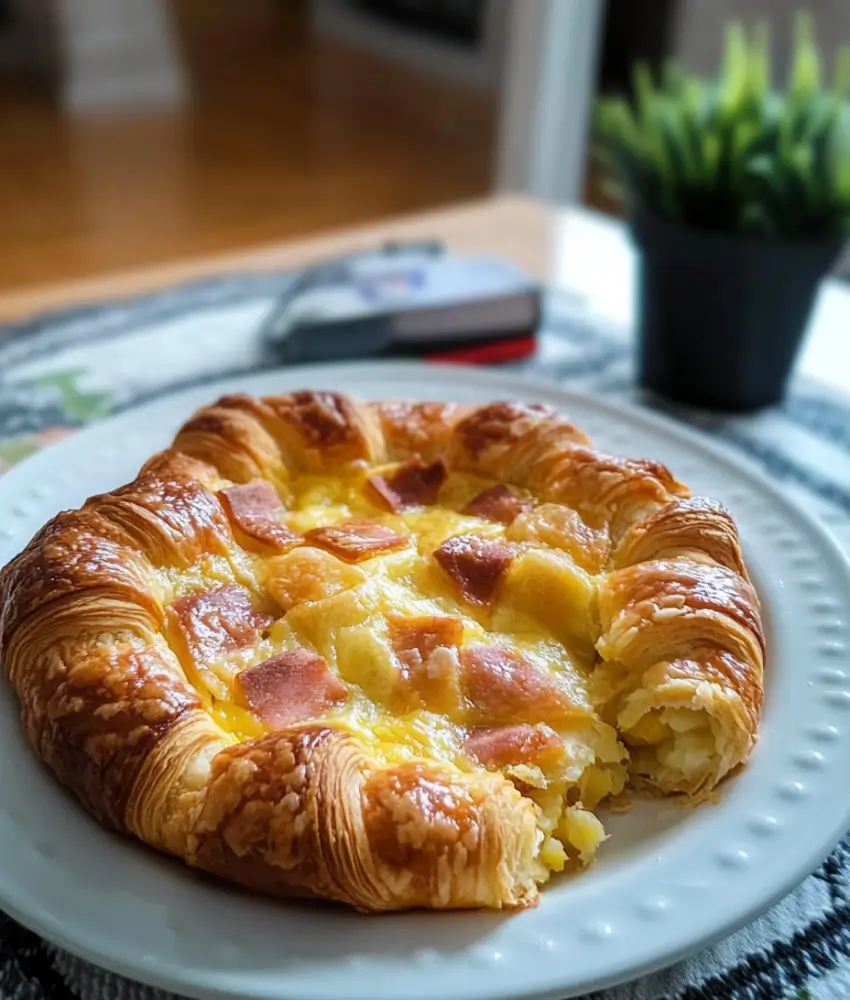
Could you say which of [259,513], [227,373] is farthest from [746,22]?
[259,513]

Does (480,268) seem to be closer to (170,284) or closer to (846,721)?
(170,284)

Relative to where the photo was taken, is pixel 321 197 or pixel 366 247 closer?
pixel 366 247

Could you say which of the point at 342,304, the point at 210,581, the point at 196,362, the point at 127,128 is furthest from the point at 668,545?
the point at 127,128

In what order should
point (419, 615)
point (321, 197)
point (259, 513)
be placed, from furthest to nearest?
point (321, 197) < point (259, 513) < point (419, 615)

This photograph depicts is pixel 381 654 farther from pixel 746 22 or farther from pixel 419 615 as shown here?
pixel 746 22

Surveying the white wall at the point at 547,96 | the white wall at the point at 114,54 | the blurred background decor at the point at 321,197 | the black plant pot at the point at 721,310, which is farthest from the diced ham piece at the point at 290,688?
the white wall at the point at 114,54

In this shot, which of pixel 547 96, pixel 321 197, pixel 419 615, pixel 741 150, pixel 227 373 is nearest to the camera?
pixel 419 615
